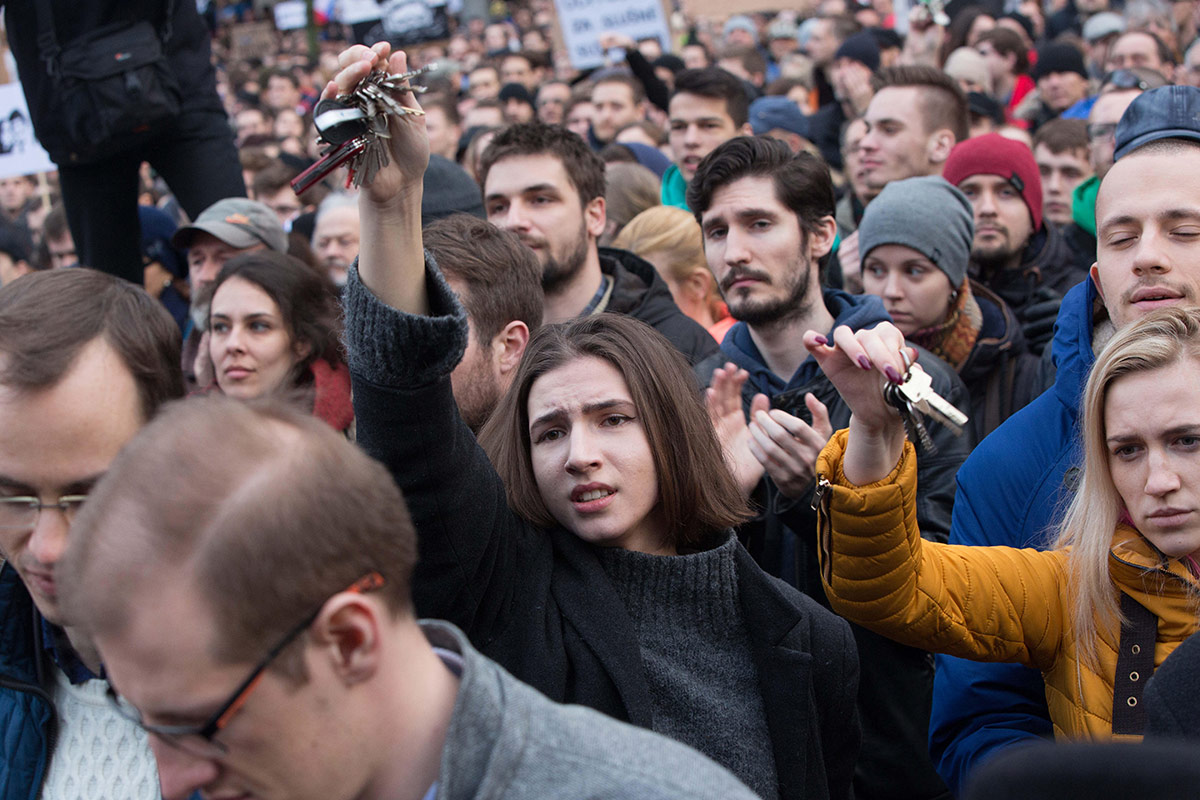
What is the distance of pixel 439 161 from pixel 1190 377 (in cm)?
366

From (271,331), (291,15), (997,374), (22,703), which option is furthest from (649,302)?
(291,15)

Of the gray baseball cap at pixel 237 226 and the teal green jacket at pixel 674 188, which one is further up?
the gray baseball cap at pixel 237 226

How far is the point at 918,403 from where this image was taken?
2.18 metres

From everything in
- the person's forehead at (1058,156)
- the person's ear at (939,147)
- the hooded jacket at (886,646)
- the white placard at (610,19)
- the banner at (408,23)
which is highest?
the banner at (408,23)

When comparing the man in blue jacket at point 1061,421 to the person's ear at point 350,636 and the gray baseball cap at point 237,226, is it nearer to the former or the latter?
the person's ear at point 350,636

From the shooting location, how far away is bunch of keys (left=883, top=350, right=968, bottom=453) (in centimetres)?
215

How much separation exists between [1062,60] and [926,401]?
7.51 m

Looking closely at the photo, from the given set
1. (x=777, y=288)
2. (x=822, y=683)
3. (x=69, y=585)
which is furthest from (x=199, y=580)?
(x=777, y=288)

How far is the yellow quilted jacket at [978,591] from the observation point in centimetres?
228

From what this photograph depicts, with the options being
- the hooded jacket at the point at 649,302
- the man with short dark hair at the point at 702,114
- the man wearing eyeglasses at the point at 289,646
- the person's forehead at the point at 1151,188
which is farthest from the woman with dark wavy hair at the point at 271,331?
the man wearing eyeglasses at the point at 289,646

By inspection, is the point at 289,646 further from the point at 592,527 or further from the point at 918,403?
the point at 918,403

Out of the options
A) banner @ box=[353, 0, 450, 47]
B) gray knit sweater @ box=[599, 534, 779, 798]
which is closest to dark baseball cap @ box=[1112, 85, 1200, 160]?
gray knit sweater @ box=[599, 534, 779, 798]

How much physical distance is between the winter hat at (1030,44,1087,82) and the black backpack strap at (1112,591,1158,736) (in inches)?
291

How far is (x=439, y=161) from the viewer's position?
5246 millimetres
